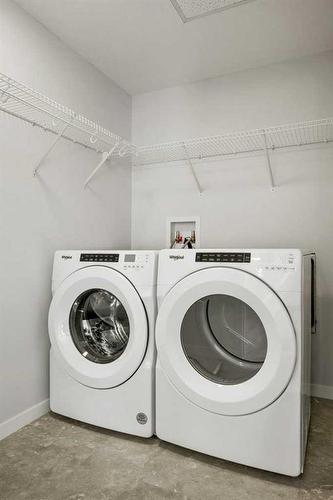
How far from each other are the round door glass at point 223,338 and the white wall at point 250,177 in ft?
2.78

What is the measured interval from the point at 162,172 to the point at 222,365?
168 cm

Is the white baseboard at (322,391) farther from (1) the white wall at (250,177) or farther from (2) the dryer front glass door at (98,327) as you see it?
(2) the dryer front glass door at (98,327)

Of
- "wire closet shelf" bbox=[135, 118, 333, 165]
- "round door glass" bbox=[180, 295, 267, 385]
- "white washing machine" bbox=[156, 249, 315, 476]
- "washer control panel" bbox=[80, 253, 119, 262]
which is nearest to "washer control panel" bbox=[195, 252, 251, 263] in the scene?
"white washing machine" bbox=[156, 249, 315, 476]

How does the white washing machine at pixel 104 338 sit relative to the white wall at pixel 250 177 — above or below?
below

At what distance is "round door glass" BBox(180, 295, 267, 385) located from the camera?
1610mm

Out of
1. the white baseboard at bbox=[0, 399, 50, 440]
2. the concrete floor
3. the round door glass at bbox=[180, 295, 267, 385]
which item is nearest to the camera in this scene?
the concrete floor

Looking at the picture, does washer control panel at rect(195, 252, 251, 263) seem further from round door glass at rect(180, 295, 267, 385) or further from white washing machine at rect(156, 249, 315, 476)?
round door glass at rect(180, 295, 267, 385)

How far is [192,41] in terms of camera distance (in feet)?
7.00

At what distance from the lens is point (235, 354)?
5.53 ft

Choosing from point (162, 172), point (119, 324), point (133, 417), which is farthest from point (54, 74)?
point (133, 417)

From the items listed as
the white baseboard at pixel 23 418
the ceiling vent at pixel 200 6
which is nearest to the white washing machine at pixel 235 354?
the white baseboard at pixel 23 418

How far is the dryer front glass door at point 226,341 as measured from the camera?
54.6 inches

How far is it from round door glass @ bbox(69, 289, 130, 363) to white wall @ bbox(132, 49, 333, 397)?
37.2 inches

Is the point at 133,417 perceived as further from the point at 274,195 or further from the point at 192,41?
the point at 192,41
